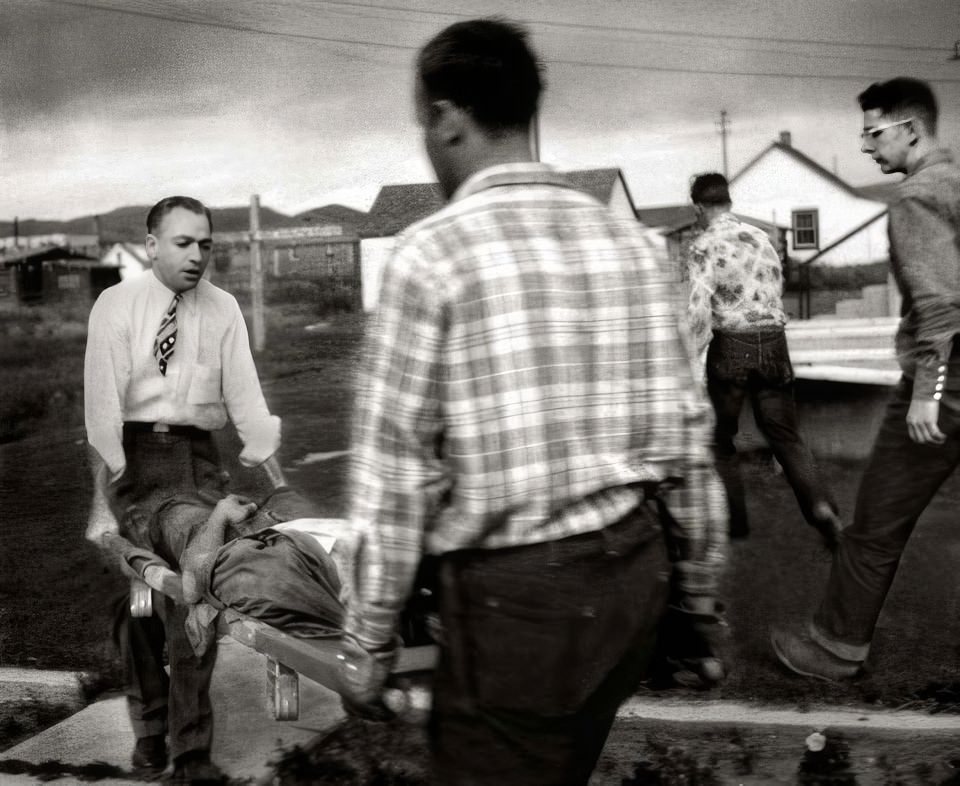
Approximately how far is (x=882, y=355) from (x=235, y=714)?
2397 millimetres

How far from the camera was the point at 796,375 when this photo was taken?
4.20m

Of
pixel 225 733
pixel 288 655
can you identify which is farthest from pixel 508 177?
pixel 225 733

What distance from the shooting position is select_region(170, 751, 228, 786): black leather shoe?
11.4 feet

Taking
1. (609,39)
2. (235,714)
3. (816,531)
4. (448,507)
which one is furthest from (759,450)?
(448,507)

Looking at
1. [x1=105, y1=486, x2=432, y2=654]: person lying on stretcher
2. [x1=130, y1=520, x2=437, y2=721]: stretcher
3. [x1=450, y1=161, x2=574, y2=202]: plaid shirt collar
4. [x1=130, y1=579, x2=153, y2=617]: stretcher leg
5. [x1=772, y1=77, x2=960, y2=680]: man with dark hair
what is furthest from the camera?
[x1=130, y1=579, x2=153, y2=617]: stretcher leg

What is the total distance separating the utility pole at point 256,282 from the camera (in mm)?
3908

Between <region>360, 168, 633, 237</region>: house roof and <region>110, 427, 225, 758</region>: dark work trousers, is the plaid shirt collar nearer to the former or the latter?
<region>360, 168, 633, 237</region>: house roof

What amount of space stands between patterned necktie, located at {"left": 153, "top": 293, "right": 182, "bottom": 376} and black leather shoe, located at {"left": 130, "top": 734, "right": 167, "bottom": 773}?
3.73ft

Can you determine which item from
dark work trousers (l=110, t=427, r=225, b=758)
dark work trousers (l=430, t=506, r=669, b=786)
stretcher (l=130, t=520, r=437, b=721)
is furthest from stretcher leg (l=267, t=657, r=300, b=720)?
dark work trousers (l=430, t=506, r=669, b=786)

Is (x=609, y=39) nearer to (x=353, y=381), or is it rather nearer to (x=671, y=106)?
(x=671, y=106)

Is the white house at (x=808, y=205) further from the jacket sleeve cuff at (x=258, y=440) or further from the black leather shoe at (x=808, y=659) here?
the jacket sleeve cuff at (x=258, y=440)

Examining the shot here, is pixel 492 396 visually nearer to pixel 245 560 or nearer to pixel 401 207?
pixel 245 560

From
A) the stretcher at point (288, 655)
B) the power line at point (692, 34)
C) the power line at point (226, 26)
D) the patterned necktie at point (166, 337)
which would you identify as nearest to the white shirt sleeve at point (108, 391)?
the patterned necktie at point (166, 337)

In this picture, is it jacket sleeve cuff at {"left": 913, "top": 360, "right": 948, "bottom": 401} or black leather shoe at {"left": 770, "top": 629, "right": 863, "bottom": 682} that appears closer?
jacket sleeve cuff at {"left": 913, "top": 360, "right": 948, "bottom": 401}
